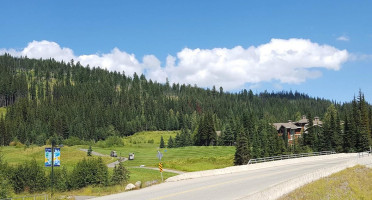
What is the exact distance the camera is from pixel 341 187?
1131 inches

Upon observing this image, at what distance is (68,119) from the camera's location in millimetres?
174250

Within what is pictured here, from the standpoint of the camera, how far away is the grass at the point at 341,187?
2345 cm

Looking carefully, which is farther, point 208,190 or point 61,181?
point 61,181

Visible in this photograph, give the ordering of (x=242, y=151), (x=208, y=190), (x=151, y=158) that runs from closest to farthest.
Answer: (x=208, y=190), (x=242, y=151), (x=151, y=158)

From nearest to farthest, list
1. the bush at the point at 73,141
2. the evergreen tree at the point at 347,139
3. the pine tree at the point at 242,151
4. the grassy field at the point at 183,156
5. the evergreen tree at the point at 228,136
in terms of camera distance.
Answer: the pine tree at the point at 242,151 < the grassy field at the point at 183,156 < the evergreen tree at the point at 347,139 < the evergreen tree at the point at 228,136 < the bush at the point at 73,141

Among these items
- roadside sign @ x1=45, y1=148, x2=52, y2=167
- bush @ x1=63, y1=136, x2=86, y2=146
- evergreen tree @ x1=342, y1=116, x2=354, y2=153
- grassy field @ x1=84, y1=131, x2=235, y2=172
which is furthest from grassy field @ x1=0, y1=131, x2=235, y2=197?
evergreen tree @ x1=342, y1=116, x2=354, y2=153

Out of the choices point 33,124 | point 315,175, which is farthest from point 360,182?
point 33,124

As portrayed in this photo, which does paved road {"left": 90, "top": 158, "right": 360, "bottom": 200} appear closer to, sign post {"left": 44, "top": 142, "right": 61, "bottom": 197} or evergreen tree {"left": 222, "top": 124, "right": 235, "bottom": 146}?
sign post {"left": 44, "top": 142, "right": 61, "bottom": 197}

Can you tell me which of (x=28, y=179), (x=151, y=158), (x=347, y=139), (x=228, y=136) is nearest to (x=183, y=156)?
(x=151, y=158)

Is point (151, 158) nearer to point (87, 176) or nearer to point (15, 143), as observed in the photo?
point (87, 176)

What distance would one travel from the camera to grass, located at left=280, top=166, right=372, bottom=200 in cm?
2345

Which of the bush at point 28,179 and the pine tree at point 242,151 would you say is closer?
the bush at point 28,179

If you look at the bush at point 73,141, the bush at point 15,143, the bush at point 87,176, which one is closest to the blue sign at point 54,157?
the bush at point 87,176

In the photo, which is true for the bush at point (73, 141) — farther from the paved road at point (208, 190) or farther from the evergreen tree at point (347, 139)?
the paved road at point (208, 190)
